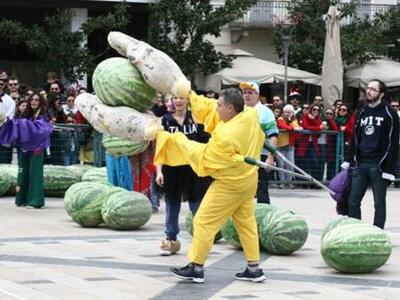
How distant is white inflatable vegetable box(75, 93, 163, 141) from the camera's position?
9008 mm

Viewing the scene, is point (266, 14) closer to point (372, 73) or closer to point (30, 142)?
point (372, 73)

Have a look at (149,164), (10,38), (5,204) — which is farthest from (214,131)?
(10,38)

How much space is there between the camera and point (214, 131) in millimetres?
8883

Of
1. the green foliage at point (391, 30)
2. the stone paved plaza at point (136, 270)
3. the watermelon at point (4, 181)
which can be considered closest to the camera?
the stone paved plaza at point (136, 270)

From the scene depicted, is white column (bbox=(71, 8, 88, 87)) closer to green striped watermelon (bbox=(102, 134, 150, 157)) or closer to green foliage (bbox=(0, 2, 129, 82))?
green foliage (bbox=(0, 2, 129, 82))

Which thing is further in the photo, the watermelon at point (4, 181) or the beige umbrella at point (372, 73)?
the beige umbrella at point (372, 73)

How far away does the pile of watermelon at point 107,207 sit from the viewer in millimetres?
12250

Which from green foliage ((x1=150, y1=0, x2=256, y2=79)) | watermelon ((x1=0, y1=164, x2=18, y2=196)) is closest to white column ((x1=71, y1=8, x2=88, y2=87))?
green foliage ((x1=150, y1=0, x2=256, y2=79))

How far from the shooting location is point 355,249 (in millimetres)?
9500

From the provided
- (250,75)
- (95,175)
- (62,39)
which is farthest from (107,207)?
(250,75)

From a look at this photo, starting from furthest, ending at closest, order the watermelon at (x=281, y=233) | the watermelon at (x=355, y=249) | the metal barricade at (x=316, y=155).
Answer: the metal barricade at (x=316, y=155), the watermelon at (x=281, y=233), the watermelon at (x=355, y=249)

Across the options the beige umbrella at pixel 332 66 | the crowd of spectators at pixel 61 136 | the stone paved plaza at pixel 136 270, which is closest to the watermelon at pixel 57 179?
the crowd of spectators at pixel 61 136

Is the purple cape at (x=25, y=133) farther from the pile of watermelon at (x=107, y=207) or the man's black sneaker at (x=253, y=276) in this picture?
the man's black sneaker at (x=253, y=276)

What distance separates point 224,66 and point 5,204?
55.2 ft
